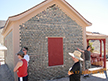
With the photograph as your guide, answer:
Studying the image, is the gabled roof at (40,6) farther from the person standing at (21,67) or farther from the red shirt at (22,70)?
the red shirt at (22,70)

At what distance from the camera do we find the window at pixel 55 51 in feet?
22.7

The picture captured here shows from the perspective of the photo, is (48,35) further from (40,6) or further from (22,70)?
(22,70)

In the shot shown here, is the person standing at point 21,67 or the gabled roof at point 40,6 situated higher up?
the gabled roof at point 40,6

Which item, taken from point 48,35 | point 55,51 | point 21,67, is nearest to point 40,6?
point 48,35

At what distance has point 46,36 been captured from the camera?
677cm

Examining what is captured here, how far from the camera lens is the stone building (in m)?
6.30

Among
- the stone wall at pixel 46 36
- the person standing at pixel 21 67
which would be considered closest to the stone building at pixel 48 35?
the stone wall at pixel 46 36

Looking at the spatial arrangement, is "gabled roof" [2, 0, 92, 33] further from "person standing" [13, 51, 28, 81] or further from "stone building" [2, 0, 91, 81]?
"person standing" [13, 51, 28, 81]

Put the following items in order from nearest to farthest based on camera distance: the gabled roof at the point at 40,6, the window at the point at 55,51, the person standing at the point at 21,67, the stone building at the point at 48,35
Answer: the person standing at the point at 21,67
the gabled roof at the point at 40,6
the stone building at the point at 48,35
the window at the point at 55,51

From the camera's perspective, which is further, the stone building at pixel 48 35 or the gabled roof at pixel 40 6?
the stone building at pixel 48 35

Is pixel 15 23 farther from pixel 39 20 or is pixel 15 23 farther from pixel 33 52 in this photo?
pixel 33 52

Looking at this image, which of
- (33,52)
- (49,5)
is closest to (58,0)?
(49,5)

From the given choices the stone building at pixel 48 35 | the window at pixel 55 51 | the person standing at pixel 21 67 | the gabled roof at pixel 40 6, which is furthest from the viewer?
the window at pixel 55 51

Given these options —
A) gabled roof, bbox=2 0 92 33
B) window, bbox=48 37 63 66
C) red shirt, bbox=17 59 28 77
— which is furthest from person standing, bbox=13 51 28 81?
window, bbox=48 37 63 66
